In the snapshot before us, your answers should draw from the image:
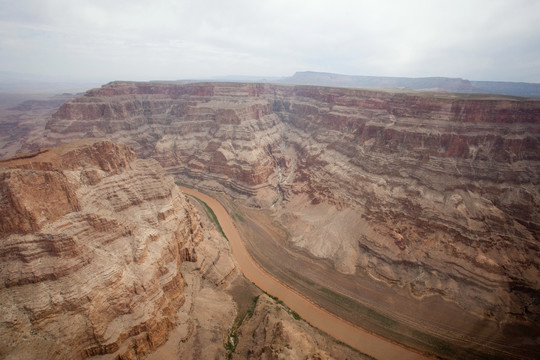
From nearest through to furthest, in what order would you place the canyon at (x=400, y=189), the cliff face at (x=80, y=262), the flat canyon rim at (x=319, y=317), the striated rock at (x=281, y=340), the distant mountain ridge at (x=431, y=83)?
the cliff face at (x=80, y=262) → the striated rock at (x=281, y=340) → the flat canyon rim at (x=319, y=317) → the canyon at (x=400, y=189) → the distant mountain ridge at (x=431, y=83)

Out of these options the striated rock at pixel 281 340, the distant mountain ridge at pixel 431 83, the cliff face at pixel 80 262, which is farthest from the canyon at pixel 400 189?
the distant mountain ridge at pixel 431 83

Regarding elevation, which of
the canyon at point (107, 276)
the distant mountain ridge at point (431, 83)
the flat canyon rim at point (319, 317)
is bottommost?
the flat canyon rim at point (319, 317)

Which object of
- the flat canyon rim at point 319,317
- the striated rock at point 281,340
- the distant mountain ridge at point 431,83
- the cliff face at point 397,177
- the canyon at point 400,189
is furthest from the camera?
the distant mountain ridge at point 431,83

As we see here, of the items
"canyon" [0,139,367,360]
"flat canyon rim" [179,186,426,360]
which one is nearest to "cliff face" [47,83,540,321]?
"canyon" [0,139,367,360]

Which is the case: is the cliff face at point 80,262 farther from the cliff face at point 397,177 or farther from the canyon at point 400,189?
the cliff face at point 397,177

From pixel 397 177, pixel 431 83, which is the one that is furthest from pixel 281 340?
pixel 431 83

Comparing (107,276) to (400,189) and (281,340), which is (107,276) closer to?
(281,340)
